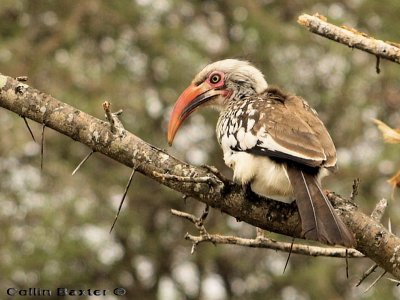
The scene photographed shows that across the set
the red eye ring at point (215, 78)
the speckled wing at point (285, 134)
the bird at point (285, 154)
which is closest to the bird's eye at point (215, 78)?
the red eye ring at point (215, 78)

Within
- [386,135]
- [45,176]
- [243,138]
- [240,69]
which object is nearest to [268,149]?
[243,138]

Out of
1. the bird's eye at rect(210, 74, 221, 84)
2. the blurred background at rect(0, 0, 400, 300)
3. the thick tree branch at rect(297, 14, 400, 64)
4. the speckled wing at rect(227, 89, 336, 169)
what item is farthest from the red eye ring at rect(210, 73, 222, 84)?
the blurred background at rect(0, 0, 400, 300)

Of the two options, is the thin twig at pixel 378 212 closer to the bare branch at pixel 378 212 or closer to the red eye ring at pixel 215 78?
the bare branch at pixel 378 212

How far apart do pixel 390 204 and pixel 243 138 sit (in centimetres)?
512

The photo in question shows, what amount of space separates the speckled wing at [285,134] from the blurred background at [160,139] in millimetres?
4082

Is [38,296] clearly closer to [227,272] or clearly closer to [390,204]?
[227,272]

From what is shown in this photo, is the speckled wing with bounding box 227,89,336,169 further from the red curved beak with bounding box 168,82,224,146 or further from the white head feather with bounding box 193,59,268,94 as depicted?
the white head feather with bounding box 193,59,268,94

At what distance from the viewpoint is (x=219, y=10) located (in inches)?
331

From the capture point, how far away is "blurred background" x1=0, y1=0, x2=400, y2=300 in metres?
7.60

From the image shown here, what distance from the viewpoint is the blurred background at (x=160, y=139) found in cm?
760

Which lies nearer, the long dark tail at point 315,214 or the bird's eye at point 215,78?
the long dark tail at point 315,214

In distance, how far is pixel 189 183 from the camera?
257 centimetres

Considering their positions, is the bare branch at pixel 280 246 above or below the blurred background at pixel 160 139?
above

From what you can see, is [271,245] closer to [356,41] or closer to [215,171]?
[215,171]
